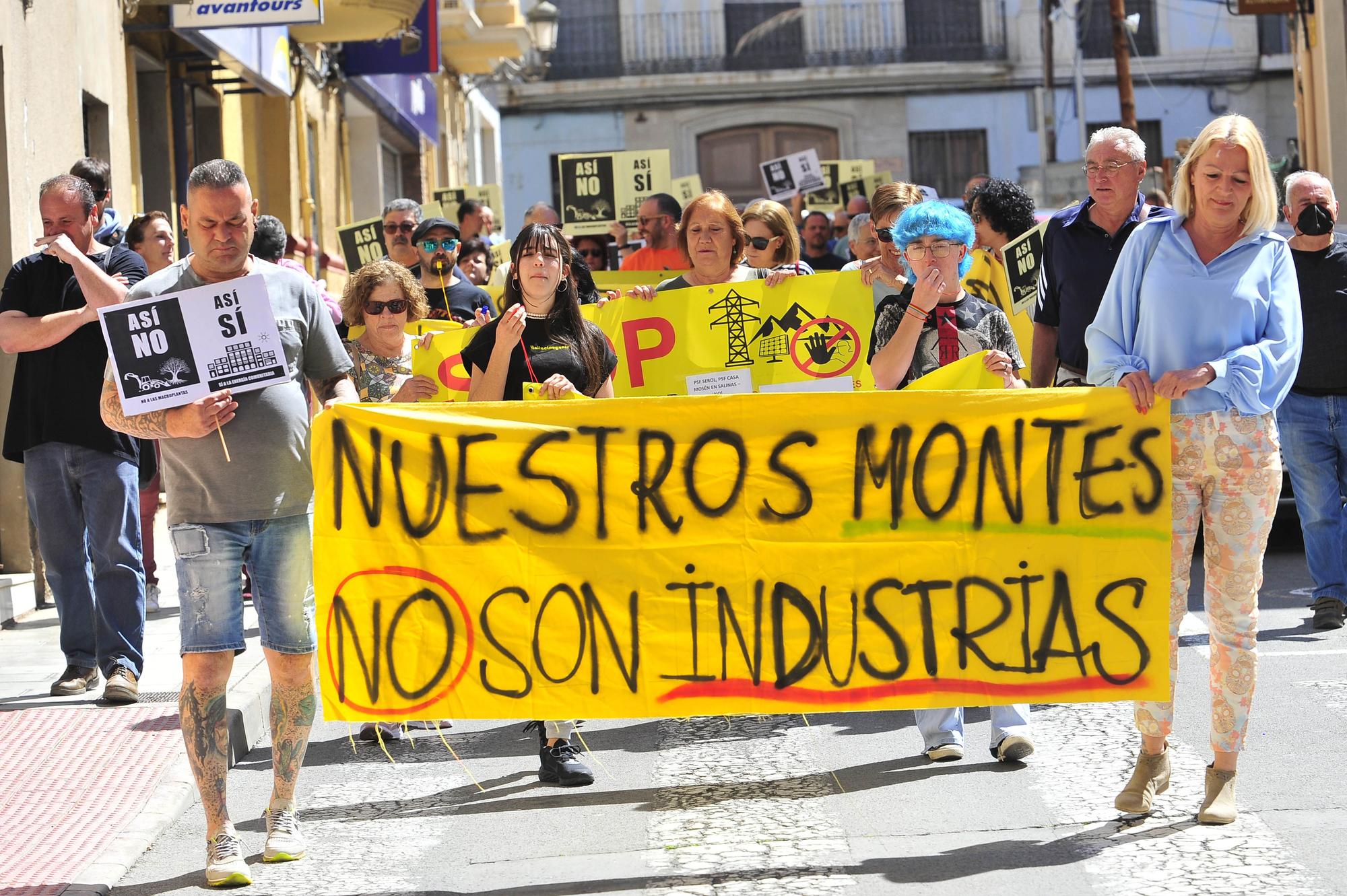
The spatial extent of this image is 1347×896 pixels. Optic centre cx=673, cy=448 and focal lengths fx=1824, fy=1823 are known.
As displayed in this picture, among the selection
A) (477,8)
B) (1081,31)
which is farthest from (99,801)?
(1081,31)

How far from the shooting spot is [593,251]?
1226 centimetres

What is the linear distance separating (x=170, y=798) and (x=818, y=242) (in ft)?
23.7

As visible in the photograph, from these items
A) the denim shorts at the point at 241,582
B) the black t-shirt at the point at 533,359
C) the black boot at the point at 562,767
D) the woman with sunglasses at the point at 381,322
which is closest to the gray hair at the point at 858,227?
the woman with sunglasses at the point at 381,322

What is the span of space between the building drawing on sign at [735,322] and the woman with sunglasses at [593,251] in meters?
4.11

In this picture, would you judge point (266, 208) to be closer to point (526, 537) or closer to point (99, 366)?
point (99, 366)

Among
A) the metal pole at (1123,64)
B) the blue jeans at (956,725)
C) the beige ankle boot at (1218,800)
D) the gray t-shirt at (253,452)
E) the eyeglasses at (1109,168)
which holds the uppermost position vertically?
the metal pole at (1123,64)

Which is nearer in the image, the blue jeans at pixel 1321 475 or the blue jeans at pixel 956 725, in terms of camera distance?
the blue jeans at pixel 956 725

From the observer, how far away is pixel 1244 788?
5.56m

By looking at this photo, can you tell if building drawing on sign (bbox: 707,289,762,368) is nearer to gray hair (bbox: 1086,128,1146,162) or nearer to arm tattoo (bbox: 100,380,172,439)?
gray hair (bbox: 1086,128,1146,162)

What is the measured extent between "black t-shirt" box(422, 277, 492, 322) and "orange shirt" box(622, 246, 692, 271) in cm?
122

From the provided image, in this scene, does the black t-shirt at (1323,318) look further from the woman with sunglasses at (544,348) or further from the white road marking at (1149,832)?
the woman with sunglasses at (544,348)

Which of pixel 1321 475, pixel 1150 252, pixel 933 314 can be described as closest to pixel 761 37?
pixel 1321 475

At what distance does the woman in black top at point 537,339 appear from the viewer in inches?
241

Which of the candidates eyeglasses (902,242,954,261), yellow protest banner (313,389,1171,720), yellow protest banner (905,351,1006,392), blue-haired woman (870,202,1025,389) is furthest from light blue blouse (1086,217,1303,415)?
eyeglasses (902,242,954,261)
